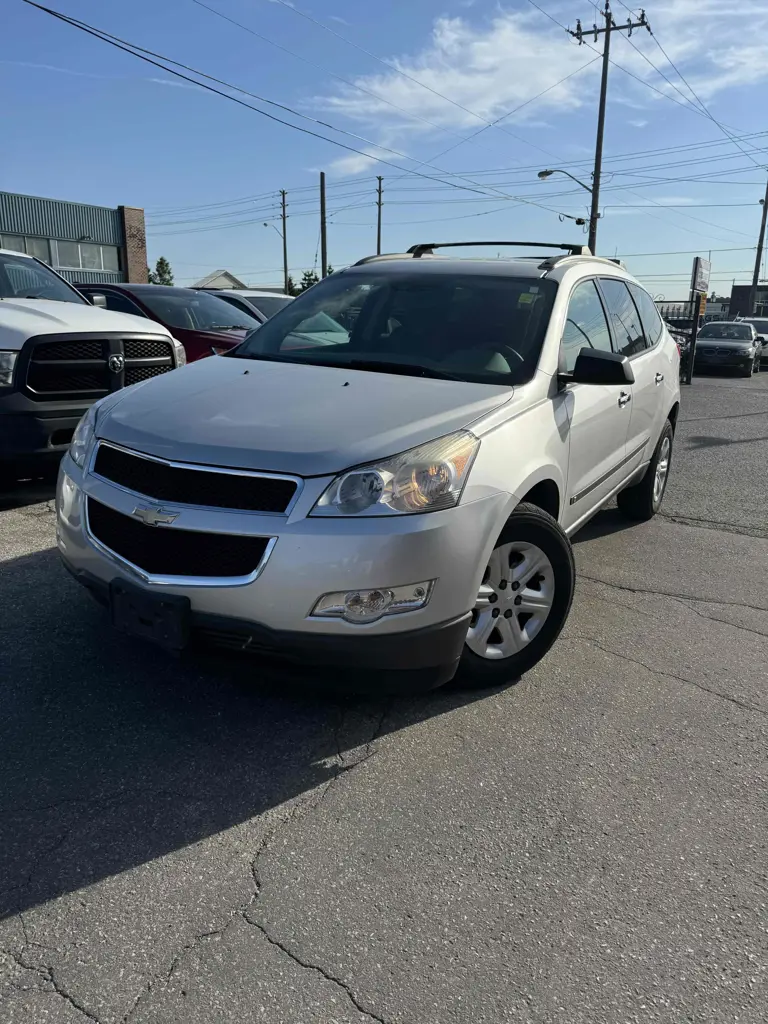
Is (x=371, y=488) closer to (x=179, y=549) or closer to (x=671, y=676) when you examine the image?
(x=179, y=549)

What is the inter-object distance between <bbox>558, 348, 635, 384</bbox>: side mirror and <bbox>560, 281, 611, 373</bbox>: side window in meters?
0.22

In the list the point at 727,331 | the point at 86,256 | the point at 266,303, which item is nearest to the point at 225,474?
the point at 266,303

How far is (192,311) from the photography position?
31.2 ft

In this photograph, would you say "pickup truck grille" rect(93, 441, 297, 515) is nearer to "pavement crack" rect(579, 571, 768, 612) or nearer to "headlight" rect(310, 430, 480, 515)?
"headlight" rect(310, 430, 480, 515)

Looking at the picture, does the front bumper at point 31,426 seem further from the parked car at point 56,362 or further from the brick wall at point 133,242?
the brick wall at point 133,242

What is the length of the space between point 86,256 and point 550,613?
36.5 meters

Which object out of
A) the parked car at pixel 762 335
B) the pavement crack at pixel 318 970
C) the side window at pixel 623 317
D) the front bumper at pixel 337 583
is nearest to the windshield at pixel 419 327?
the side window at pixel 623 317

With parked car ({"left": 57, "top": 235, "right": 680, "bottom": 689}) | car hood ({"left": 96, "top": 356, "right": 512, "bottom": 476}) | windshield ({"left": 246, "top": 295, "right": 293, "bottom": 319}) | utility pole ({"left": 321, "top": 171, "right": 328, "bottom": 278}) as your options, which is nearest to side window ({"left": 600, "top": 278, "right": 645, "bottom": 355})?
parked car ({"left": 57, "top": 235, "right": 680, "bottom": 689})

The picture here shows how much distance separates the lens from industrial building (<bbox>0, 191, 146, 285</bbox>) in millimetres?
32094

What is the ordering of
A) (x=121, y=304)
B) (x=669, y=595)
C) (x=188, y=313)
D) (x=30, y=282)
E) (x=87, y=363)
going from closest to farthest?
(x=669, y=595)
(x=87, y=363)
(x=30, y=282)
(x=188, y=313)
(x=121, y=304)

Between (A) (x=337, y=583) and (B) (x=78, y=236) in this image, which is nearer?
(A) (x=337, y=583)

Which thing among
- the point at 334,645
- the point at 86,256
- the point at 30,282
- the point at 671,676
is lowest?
the point at 671,676

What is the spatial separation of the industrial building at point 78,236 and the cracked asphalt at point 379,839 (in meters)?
32.8

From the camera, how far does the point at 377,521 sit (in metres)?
2.69
